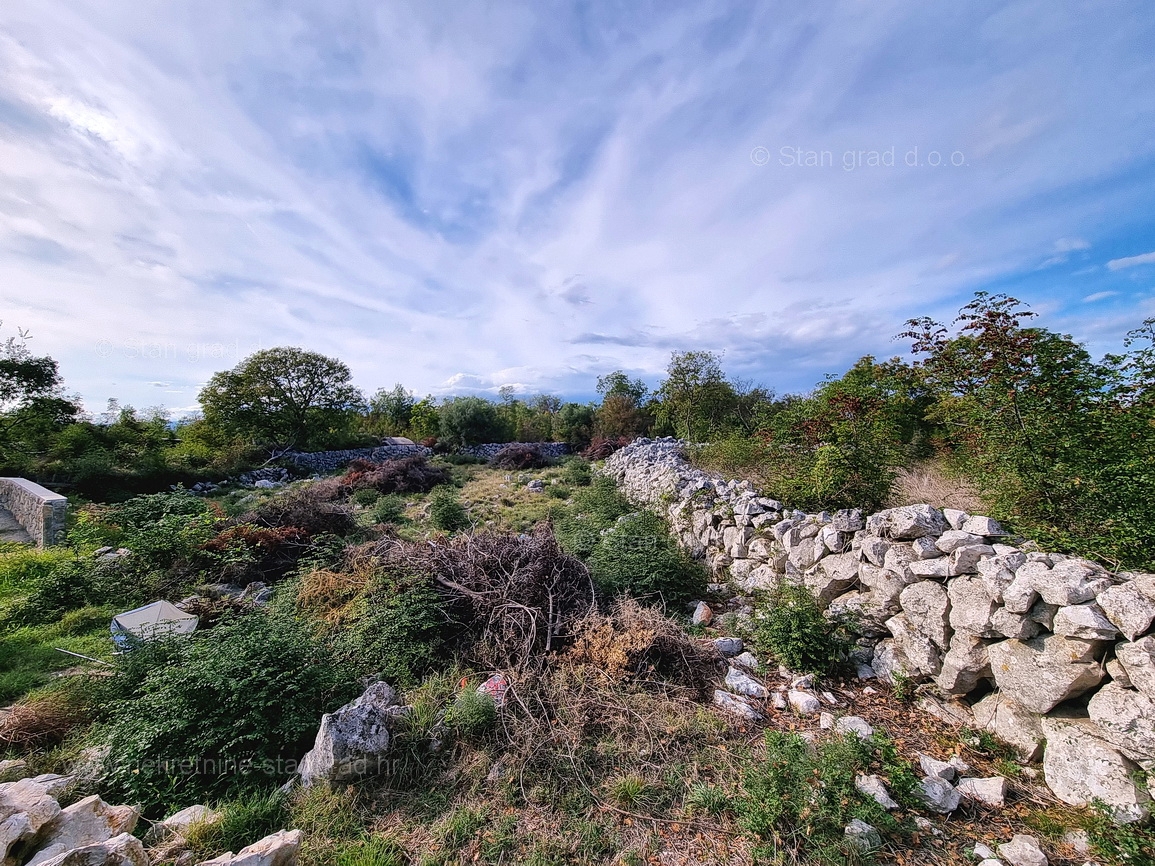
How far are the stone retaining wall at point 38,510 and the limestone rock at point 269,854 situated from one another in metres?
8.59

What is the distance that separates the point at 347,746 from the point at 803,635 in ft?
12.3

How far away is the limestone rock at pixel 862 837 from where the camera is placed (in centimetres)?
224

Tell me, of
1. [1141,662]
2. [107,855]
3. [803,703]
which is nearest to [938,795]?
[803,703]

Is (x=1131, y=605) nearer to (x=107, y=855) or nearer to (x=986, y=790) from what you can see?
(x=986, y=790)

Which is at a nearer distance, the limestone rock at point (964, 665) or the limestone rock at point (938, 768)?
the limestone rock at point (938, 768)

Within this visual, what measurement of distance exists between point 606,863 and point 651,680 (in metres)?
1.45

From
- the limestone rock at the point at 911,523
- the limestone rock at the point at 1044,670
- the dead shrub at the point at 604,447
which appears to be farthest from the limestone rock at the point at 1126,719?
the dead shrub at the point at 604,447

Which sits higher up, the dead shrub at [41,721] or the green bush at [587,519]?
the green bush at [587,519]

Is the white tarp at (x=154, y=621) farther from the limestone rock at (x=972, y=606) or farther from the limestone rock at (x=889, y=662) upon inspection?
the limestone rock at (x=972, y=606)

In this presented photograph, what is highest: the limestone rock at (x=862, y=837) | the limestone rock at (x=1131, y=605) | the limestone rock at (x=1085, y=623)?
the limestone rock at (x=1131, y=605)

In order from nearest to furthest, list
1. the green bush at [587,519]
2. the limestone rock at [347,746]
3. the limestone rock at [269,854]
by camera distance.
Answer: the limestone rock at [269,854], the limestone rock at [347,746], the green bush at [587,519]

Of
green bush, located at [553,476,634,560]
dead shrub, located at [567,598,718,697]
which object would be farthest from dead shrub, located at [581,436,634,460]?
dead shrub, located at [567,598,718,697]

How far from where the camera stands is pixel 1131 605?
95.9 inches

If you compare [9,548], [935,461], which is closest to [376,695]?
[935,461]
